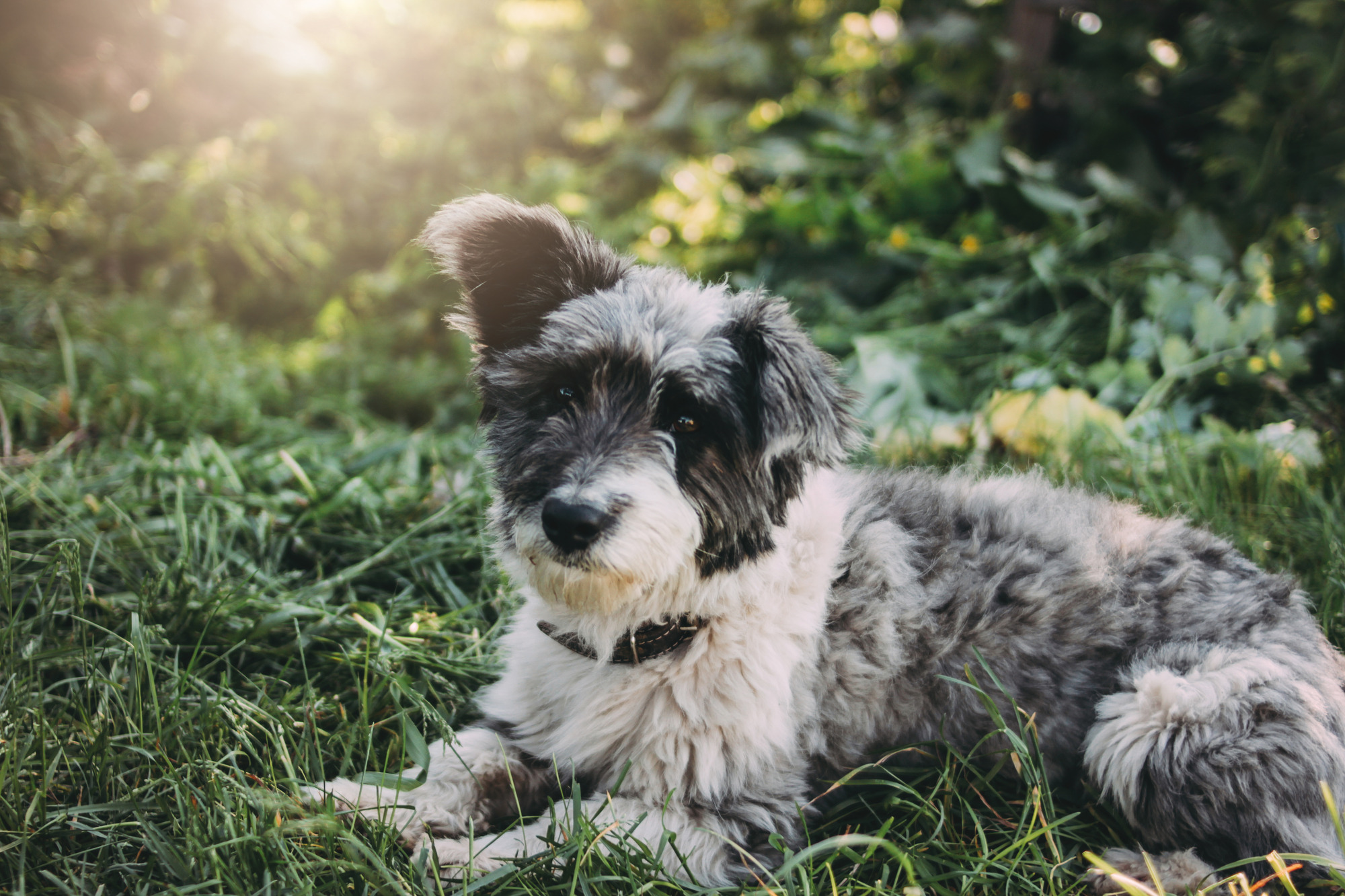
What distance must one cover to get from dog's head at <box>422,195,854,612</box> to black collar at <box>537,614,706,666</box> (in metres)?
0.19

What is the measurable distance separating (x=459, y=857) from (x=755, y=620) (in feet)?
3.38

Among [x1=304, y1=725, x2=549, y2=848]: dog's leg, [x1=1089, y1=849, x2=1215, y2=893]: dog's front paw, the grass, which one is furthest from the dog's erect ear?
[x1=1089, y1=849, x2=1215, y2=893]: dog's front paw

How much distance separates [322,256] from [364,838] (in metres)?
6.90

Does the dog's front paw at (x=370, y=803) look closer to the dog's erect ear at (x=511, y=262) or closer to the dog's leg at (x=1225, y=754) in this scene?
the dog's erect ear at (x=511, y=262)

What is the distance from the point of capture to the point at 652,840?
2209 millimetres

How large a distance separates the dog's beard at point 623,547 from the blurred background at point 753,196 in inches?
93.9

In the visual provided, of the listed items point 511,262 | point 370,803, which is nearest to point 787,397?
point 511,262

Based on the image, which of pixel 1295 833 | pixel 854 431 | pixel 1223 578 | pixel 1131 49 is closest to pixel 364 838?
pixel 854 431

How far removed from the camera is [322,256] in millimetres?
7879

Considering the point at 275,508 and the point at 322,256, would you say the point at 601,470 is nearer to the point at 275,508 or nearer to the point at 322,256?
the point at 275,508

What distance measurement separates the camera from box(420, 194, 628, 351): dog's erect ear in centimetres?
247

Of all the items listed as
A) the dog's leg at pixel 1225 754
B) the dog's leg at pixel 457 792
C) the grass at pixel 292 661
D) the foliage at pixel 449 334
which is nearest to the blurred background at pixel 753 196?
the foliage at pixel 449 334

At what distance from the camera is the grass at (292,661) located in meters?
2.04

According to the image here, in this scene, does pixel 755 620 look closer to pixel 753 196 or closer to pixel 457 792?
pixel 457 792
